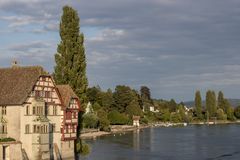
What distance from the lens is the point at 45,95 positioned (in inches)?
2124

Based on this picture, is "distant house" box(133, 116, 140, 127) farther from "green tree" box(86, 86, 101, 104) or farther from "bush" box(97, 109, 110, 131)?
"bush" box(97, 109, 110, 131)

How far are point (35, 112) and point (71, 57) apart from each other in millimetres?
10384

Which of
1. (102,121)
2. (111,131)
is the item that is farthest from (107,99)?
(102,121)

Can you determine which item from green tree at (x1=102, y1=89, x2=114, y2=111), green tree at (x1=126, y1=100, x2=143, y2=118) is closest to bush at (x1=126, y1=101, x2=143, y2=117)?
green tree at (x1=126, y1=100, x2=143, y2=118)

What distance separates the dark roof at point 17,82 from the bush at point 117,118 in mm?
108492

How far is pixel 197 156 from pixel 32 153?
113 feet

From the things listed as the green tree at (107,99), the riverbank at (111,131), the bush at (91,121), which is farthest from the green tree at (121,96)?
the bush at (91,121)

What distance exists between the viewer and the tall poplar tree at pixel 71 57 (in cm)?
5997

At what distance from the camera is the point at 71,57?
60.3 meters

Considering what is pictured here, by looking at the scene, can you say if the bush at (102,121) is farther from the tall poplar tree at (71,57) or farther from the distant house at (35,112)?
the distant house at (35,112)

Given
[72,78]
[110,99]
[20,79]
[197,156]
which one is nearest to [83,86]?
[72,78]

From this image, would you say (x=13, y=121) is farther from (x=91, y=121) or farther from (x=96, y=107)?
(x=96, y=107)

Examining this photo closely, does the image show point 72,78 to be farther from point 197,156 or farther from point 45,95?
point 197,156

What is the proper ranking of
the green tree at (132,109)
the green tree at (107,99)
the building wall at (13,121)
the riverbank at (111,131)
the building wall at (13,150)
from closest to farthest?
the building wall at (13,150) < the building wall at (13,121) < the riverbank at (111,131) < the green tree at (107,99) < the green tree at (132,109)
